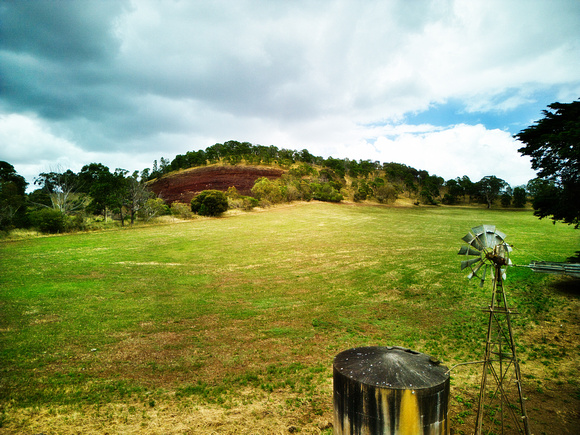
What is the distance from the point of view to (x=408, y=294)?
52.4 ft

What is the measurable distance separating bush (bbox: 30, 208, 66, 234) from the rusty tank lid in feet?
133

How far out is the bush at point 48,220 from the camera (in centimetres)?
3438

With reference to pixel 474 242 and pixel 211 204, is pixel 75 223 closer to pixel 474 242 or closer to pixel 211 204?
pixel 211 204

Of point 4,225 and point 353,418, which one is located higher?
point 4,225

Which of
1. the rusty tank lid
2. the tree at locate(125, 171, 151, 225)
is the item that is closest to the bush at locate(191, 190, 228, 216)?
the tree at locate(125, 171, 151, 225)

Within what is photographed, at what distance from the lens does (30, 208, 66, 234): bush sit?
3438cm

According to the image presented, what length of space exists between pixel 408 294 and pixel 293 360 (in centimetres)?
890

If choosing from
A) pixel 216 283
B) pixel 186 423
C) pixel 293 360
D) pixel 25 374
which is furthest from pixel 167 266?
pixel 186 423

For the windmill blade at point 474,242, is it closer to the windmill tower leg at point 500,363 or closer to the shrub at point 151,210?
the windmill tower leg at point 500,363

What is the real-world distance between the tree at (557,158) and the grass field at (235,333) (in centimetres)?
433

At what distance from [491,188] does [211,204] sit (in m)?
84.4

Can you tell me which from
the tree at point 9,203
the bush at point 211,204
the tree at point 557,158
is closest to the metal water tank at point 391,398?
the tree at point 557,158

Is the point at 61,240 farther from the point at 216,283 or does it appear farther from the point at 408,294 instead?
the point at 408,294

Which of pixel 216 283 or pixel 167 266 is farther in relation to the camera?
pixel 167 266
